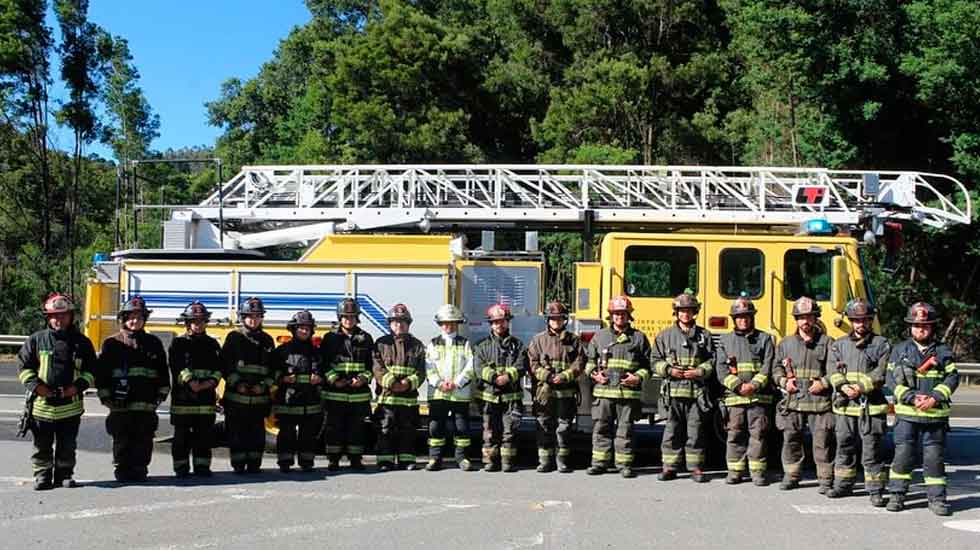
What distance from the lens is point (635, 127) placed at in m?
28.0

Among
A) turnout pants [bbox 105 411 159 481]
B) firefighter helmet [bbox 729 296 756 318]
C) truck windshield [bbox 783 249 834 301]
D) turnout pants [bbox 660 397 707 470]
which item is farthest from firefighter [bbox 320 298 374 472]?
truck windshield [bbox 783 249 834 301]

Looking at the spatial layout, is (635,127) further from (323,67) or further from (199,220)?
(199,220)

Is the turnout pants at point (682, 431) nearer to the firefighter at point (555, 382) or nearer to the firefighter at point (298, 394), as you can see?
the firefighter at point (555, 382)

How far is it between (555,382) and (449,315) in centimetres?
121

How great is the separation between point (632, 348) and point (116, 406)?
15.4ft

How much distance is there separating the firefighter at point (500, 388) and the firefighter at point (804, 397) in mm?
2372

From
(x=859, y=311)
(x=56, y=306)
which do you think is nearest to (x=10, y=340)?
(x=56, y=306)

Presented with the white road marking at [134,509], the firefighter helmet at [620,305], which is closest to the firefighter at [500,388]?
the firefighter helmet at [620,305]

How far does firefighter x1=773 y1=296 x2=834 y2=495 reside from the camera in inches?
315

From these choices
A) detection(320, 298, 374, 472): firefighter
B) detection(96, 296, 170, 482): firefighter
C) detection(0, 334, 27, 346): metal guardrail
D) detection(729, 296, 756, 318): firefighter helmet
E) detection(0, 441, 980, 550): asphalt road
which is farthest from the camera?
detection(0, 334, 27, 346): metal guardrail

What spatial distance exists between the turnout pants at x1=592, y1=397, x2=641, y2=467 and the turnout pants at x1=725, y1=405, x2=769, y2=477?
0.89 m

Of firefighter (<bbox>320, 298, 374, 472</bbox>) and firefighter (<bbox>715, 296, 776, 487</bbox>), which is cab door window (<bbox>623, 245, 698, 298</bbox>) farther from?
firefighter (<bbox>320, 298, 374, 472</bbox>)

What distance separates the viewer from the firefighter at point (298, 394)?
28.9ft

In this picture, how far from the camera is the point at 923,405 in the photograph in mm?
7262
